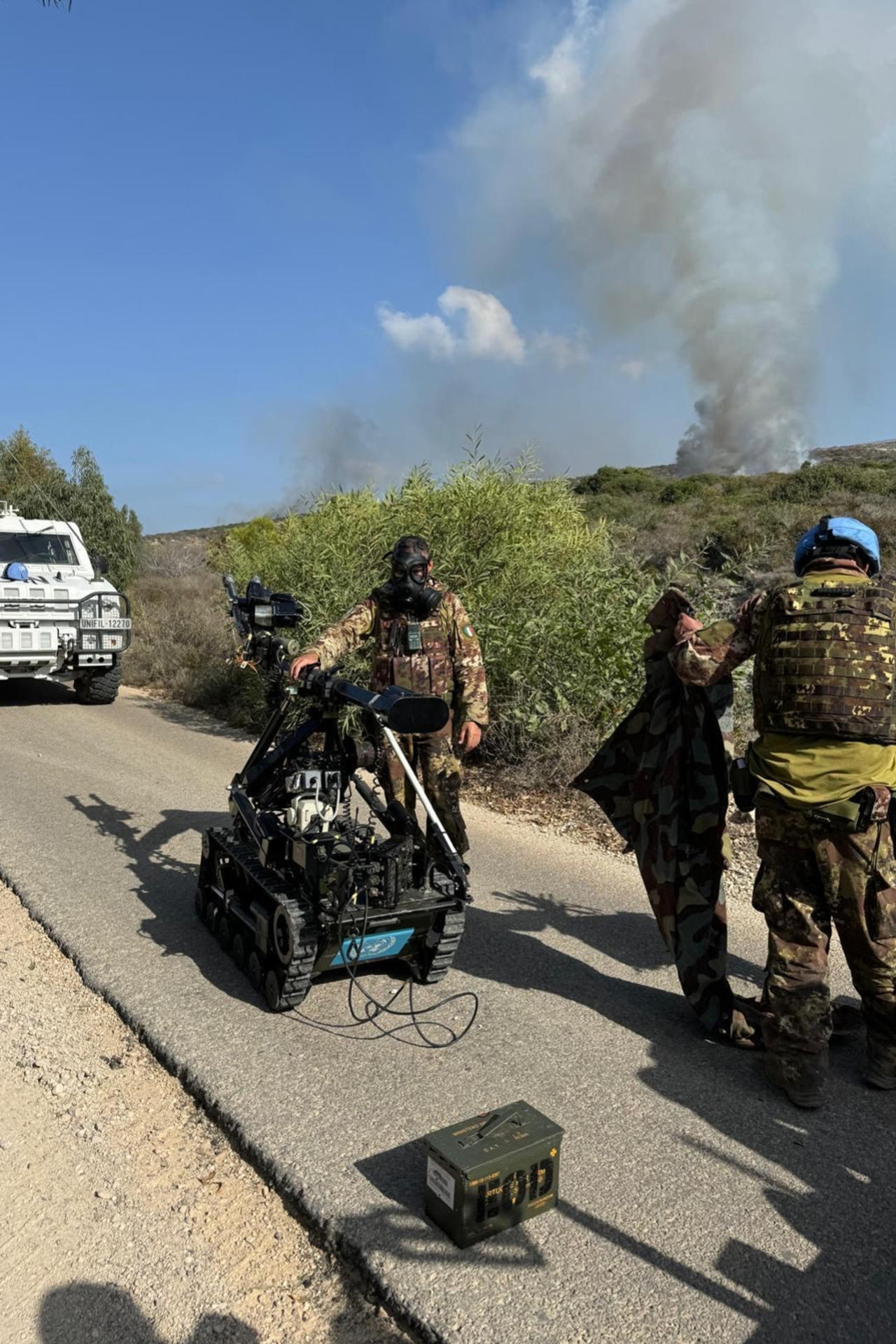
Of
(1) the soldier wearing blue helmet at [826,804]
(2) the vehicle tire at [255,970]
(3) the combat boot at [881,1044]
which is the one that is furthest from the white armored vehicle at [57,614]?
(3) the combat boot at [881,1044]

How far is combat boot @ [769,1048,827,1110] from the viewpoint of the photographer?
10.7 feet

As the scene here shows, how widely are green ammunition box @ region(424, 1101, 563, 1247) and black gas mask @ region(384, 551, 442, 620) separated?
2845mm

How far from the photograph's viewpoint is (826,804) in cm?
332

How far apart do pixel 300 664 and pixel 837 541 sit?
2366 mm

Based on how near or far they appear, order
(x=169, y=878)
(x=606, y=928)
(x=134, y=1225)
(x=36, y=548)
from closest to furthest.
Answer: (x=134, y=1225) < (x=606, y=928) < (x=169, y=878) < (x=36, y=548)

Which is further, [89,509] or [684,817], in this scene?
[89,509]

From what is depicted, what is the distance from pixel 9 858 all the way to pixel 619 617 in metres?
4.87

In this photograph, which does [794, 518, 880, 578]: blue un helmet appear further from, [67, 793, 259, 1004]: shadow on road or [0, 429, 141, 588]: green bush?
[0, 429, 141, 588]: green bush

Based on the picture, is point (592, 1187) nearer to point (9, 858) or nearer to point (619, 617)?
point (9, 858)

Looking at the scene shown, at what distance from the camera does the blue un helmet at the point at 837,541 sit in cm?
352

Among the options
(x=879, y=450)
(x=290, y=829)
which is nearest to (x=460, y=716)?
(x=290, y=829)

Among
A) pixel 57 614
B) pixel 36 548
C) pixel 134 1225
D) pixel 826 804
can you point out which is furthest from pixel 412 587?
pixel 36 548

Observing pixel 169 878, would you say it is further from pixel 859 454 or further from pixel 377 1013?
pixel 859 454

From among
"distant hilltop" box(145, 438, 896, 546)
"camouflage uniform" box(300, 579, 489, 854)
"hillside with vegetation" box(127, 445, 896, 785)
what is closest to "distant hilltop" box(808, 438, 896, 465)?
"distant hilltop" box(145, 438, 896, 546)
